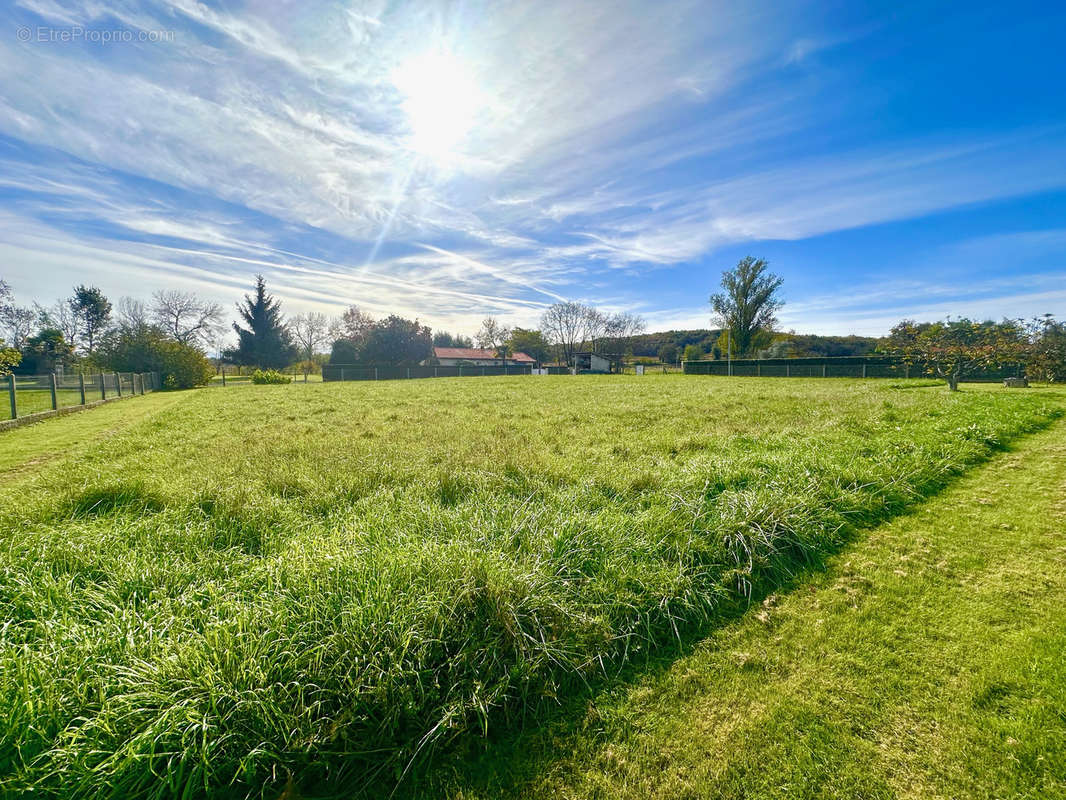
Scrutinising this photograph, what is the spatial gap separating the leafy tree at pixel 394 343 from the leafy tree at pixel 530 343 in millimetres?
28515

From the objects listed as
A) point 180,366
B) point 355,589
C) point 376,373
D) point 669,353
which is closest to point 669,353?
point 669,353

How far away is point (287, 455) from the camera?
5254 millimetres

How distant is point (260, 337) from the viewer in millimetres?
40188

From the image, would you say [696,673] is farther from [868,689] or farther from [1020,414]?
[1020,414]

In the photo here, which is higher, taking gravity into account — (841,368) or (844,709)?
(841,368)

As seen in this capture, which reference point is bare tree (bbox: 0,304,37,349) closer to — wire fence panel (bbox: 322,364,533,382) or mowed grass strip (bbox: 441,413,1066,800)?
wire fence panel (bbox: 322,364,533,382)

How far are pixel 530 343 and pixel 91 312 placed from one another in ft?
170

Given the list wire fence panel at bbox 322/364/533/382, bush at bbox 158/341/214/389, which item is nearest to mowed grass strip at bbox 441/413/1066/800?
bush at bbox 158/341/214/389

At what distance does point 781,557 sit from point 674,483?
3.79 ft

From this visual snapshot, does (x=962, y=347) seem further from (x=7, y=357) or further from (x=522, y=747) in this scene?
(x=7, y=357)

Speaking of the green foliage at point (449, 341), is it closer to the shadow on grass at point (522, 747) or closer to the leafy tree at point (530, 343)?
the leafy tree at point (530, 343)

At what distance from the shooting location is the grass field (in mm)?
1395

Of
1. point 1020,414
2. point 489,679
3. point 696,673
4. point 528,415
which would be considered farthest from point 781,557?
point 1020,414

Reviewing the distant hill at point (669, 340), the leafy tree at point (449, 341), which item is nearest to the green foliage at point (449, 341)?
the leafy tree at point (449, 341)
